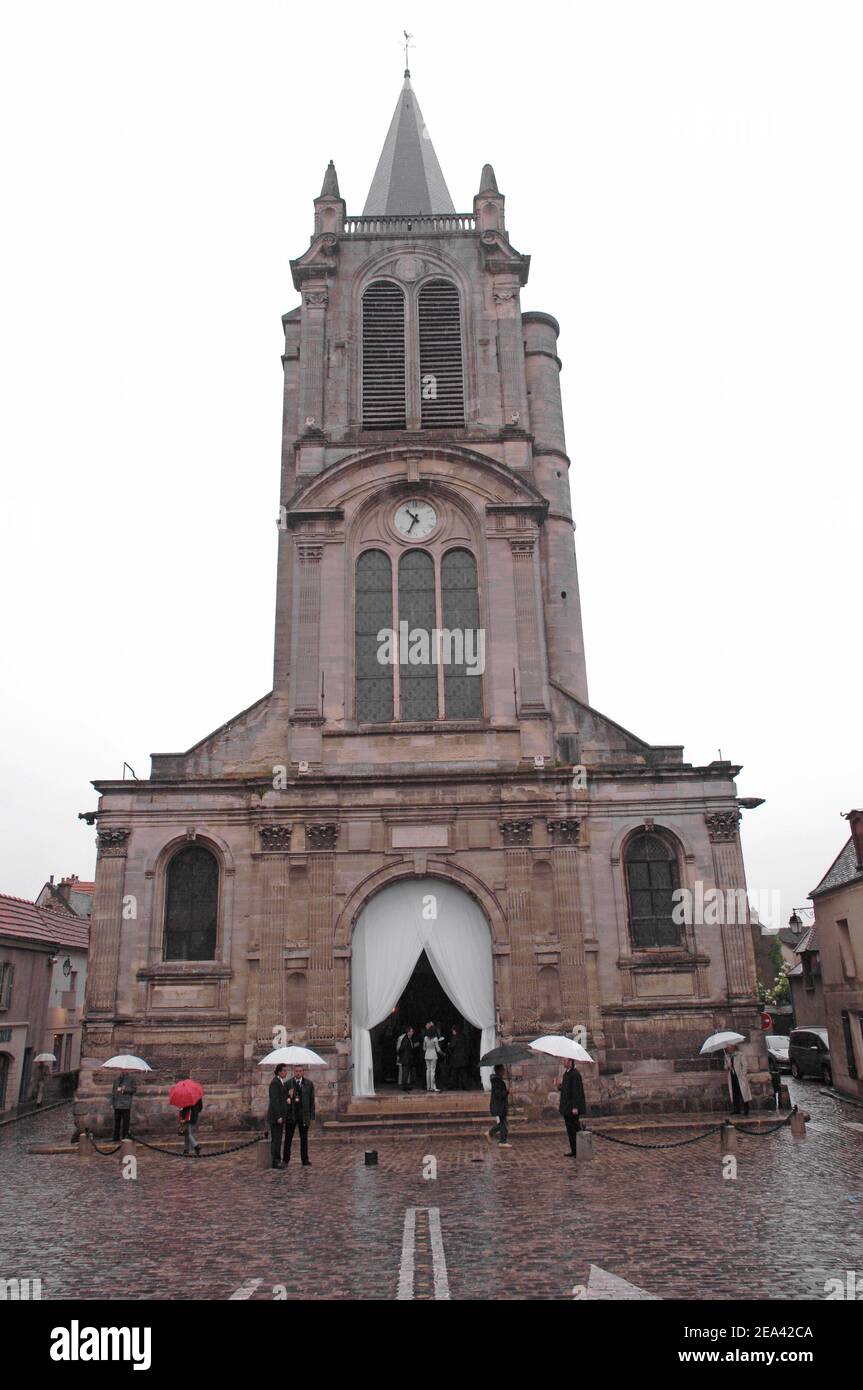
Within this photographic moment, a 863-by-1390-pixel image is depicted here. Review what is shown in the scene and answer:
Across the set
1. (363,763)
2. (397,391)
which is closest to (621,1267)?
(363,763)

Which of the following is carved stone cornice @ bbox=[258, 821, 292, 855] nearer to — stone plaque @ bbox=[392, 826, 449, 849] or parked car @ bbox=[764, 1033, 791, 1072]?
stone plaque @ bbox=[392, 826, 449, 849]

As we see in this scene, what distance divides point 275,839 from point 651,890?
915 centimetres

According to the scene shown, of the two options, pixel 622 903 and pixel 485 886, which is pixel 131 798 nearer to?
pixel 485 886

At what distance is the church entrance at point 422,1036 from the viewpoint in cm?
2397

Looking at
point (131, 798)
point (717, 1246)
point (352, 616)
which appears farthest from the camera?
point (352, 616)

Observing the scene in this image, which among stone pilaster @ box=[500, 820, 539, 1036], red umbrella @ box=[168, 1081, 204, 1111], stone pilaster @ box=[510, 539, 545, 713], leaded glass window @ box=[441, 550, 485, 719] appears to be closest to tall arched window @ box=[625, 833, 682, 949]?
stone pilaster @ box=[500, 820, 539, 1036]

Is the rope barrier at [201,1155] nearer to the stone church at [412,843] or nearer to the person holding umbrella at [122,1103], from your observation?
the person holding umbrella at [122,1103]

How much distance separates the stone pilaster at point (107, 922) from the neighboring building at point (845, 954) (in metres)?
19.6

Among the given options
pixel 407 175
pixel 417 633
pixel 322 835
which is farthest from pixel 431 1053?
pixel 407 175

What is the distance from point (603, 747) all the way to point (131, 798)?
11.8m

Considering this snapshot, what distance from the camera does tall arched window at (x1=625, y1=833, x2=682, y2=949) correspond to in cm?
2314

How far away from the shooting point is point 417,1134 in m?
20.0

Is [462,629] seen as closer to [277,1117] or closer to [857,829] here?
[857,829]

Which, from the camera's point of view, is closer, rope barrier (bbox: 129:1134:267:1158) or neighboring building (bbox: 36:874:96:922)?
rope barrier (bbox: 129:1134:267:1158)
